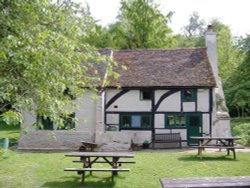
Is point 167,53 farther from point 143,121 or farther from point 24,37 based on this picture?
point 24,37

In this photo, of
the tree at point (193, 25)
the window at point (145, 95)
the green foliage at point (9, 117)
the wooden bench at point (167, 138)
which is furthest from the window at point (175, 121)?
the tree at point (193, 25)

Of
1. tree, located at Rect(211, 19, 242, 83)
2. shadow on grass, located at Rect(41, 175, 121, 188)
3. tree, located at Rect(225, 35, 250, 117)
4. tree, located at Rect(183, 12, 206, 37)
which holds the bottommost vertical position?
shadow on grass, located at Rect(41, 175, 121, 188)

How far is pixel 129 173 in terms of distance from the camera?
11336 millimetres

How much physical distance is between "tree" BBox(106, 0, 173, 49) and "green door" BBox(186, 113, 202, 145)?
13.9 m

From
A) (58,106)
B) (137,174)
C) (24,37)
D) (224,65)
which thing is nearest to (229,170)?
(137,174)

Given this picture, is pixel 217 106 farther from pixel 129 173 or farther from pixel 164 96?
pixel 129 173

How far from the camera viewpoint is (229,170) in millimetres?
11727

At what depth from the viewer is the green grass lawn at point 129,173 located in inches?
392

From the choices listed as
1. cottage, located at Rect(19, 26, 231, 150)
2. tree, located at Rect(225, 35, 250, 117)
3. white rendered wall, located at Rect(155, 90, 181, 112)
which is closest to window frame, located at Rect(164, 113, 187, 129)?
cottage, located at Rect(19, 26, 231, 150)

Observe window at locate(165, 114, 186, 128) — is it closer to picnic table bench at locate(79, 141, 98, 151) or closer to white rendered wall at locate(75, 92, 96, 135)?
white rendered wall at locate(75, 92, 96, 135)

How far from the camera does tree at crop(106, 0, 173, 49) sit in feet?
110

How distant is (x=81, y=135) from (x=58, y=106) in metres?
12.0

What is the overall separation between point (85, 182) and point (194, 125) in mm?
12389

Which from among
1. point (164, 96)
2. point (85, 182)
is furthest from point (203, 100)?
point (85, 182)
